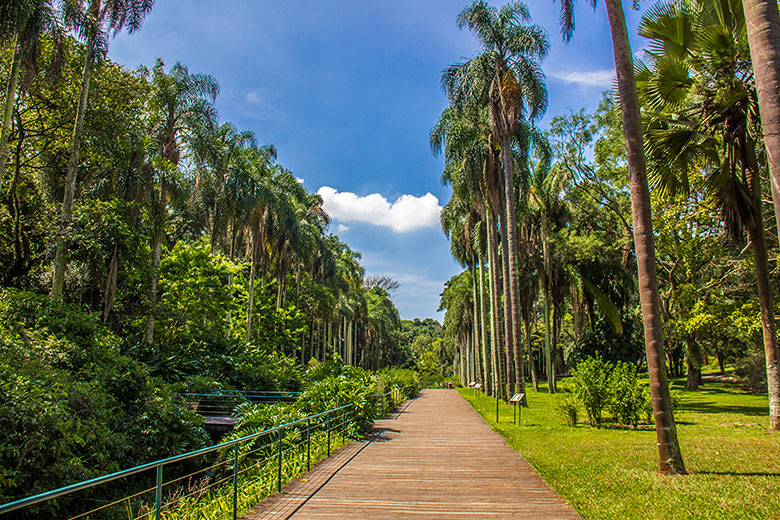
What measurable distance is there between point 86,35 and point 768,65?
19330mm

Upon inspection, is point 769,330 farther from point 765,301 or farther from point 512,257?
point 512,257

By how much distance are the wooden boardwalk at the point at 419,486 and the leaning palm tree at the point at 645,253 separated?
2.06 meters

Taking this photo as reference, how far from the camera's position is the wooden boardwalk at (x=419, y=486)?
5.82 metres

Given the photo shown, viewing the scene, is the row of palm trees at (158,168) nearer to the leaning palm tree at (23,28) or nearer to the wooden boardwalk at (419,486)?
the leaning palm tree at (23,28)

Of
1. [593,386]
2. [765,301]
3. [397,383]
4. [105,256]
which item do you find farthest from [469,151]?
[105,256]

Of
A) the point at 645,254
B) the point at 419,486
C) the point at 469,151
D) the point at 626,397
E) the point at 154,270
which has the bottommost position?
the point at 419,486

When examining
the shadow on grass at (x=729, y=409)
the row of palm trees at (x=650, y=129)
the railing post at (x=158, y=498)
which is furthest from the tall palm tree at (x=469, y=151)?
the railing post at (x=158, y=498)

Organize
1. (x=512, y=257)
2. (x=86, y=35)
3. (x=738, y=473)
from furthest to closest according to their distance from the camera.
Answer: (x=512, y=257), (x=86, y=35), (x=738, y=473)

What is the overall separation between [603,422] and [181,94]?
22.0 meters

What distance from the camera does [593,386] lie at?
515 inches

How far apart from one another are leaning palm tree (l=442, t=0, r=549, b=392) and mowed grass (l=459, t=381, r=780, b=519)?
28.2 feet

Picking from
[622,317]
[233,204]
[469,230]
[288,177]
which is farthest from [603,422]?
[288,177]

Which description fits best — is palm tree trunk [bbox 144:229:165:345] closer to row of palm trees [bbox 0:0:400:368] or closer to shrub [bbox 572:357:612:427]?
row of palm trees [bbox 0:0:400:368]

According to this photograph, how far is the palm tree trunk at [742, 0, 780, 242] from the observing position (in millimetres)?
4551
